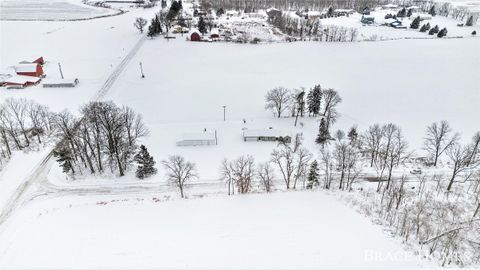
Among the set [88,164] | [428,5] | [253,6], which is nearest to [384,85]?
[88,164]

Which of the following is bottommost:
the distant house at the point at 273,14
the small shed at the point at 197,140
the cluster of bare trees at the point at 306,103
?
the small shed at the point at 197,140

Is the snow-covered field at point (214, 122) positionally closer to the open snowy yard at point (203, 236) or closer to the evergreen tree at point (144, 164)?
the open snowy yard at point (203, 236)

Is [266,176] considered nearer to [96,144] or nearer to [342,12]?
[96,144]

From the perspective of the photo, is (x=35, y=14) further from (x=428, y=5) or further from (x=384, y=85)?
(x=428, y=5)

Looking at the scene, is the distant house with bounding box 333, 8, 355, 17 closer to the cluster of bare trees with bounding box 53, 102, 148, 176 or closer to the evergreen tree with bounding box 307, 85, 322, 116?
the evergreen tree with bounding box 307, 85, 322, 116

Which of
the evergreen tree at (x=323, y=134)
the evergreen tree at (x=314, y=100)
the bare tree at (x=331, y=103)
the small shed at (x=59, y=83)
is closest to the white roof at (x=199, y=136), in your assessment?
the evergreen tree at (x=323, y=134)

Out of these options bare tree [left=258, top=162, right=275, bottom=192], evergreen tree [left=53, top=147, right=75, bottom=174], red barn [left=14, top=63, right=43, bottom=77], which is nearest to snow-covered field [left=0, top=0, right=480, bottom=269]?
evergreen tree [left=53, top=147, right=75, bottom=174]
